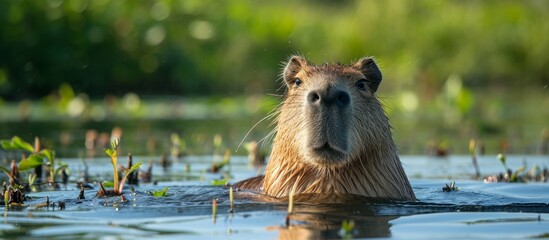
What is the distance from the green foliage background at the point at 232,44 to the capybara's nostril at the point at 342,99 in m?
12.2

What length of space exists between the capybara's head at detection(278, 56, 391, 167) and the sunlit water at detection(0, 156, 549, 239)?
312mm

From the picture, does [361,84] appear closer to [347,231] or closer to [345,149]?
[345,149]

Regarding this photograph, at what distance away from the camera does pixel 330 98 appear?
5.36 m

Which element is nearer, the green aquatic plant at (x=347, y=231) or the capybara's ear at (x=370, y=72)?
the green aquatic plant at (x=347, y=231)

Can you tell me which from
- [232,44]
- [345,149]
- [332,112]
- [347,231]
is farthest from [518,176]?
[232,44]

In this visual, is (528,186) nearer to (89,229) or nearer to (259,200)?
(259,200)

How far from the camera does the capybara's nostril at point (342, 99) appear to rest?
5375 mm

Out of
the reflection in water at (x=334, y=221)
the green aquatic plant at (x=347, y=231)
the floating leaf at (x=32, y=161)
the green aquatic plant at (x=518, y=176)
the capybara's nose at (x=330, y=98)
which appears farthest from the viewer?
the green aquatic plant at (x=518, y=176)

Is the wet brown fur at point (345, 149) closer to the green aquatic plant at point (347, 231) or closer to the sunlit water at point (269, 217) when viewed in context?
the sunlit water at point (269, 217)

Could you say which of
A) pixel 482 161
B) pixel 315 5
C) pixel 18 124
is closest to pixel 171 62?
pixel 18 124

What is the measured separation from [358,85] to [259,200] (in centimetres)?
84

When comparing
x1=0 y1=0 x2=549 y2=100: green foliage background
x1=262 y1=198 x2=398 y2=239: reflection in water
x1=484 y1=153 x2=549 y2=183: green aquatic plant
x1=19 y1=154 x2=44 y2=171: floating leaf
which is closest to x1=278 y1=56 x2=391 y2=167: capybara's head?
x1=262 y1=198 x2=398 y2=239: reflection in water

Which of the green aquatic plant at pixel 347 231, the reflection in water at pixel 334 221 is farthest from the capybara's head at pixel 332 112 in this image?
the green aquatic plant at pixel 347 231

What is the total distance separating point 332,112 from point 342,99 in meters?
0.11
